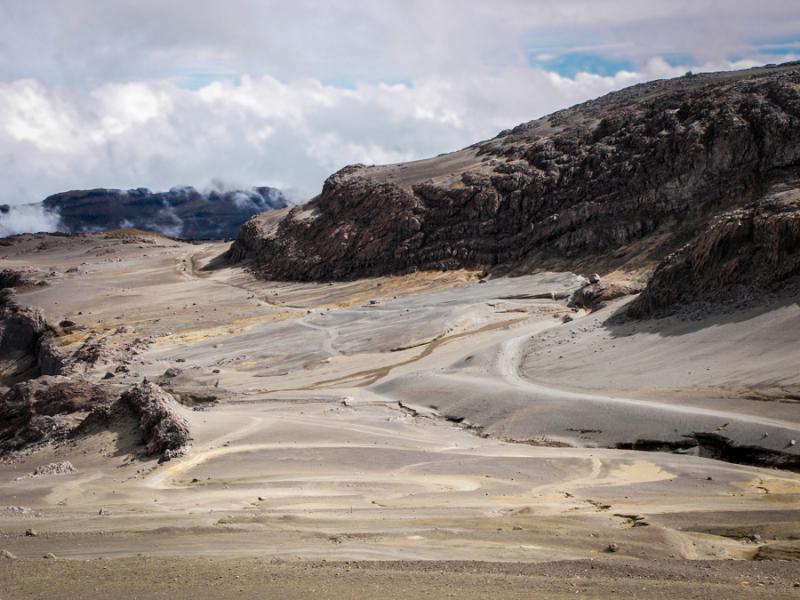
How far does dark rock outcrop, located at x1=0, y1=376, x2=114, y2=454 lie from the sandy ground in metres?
2.01

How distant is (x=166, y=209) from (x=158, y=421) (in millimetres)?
154318

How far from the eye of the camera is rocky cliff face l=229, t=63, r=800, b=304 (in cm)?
5306

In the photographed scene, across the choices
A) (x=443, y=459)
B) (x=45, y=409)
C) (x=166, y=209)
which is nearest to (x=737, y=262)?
(x=443, y=459)

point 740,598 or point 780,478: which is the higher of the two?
point 740,598

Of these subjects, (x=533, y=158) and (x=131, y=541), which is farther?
(x=533, y=158)

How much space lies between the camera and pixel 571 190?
2386 inches

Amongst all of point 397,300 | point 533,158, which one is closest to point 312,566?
point 397,300

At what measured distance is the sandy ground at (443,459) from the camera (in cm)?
1287

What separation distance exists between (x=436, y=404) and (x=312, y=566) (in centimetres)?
1876

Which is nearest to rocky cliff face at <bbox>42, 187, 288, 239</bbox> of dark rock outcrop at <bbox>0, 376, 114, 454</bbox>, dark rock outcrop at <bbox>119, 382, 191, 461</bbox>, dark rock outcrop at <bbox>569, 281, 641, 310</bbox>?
dark rock outcrop at <bbox>569, 281, 641, 310</bbox>

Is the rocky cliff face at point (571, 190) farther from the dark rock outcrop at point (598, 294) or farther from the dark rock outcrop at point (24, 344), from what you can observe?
the dark rock outcrop at point (24, 344)

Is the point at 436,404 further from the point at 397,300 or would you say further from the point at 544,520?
the point at 397,300

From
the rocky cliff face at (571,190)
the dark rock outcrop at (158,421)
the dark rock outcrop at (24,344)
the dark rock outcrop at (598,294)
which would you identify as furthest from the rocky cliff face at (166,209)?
the dark rock outcrop at (158,421)

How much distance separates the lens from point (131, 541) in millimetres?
13336
